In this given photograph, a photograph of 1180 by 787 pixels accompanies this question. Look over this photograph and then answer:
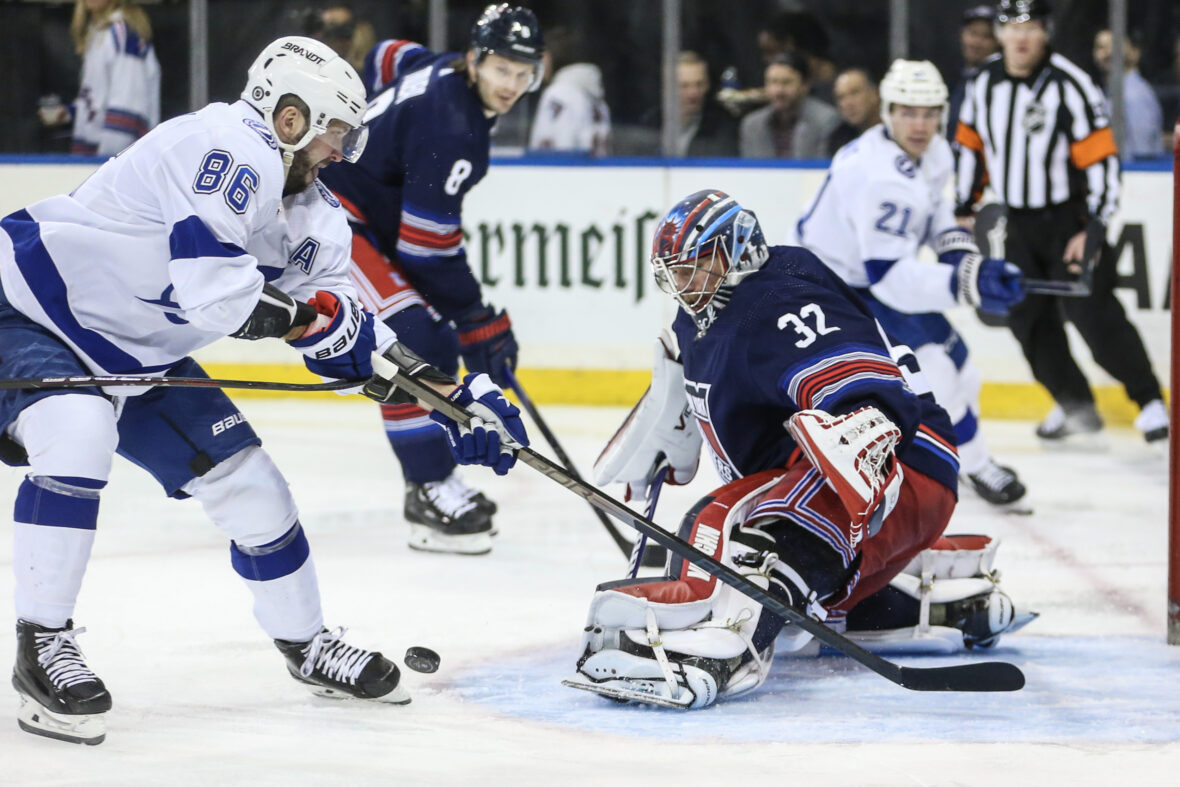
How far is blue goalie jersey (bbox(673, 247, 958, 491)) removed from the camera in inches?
104

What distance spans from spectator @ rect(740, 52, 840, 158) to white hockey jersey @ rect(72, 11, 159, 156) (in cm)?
224

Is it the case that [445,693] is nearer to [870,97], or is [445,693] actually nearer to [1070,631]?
[1070,631]

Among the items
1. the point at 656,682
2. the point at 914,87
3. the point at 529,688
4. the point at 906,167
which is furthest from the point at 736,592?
the point at 914,87

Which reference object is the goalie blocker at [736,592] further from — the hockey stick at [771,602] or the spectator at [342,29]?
the spectator at [342,29]

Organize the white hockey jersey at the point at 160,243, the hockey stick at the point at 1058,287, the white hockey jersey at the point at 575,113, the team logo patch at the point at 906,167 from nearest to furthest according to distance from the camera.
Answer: the white hockey jersey at the point at 160,243, the team logo patch at the point at 906,167, the hockey stick at the point at 1058,287, the white hockey jersey at the point at 575,113

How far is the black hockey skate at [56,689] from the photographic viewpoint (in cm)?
244

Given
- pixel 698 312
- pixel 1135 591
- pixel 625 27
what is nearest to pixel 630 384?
pixel 625 27

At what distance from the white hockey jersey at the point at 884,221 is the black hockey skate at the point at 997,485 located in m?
0.51

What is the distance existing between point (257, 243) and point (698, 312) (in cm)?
73

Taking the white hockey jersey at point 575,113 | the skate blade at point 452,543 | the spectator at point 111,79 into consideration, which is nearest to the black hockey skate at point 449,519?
the skate blade at point 452,543

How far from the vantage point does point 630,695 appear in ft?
8.68

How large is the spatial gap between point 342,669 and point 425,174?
58.4 inches

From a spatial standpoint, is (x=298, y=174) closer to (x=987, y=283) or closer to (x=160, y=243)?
(x=160, y=243)

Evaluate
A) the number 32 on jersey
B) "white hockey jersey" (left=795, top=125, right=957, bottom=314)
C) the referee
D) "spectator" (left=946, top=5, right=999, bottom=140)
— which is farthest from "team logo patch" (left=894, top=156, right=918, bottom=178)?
the number 32 on jersey
